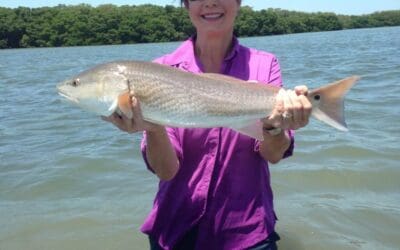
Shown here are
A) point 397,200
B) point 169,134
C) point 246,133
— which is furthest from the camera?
point 397,200

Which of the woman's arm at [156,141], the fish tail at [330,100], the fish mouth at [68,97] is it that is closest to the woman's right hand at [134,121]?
the woman's arm at [156,141]

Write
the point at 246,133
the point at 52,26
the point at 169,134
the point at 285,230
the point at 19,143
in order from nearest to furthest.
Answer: the point at 246,133 → the point at 169,134 → the point at 285,230 → the point at 19,143 → the point at 52,26

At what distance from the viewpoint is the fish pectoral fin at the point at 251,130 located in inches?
133

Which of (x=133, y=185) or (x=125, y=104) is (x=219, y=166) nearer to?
(x=125, y=104)

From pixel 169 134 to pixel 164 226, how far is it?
1.94 feet

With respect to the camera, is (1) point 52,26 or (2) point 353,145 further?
(1) point 52,26

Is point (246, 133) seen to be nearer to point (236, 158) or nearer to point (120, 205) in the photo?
point (236, 158)

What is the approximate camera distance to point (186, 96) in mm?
3393

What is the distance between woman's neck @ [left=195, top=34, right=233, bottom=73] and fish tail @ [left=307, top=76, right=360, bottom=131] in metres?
0.64

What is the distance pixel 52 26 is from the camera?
72.0m

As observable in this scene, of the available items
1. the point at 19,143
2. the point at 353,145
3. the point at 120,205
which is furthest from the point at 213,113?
the point at 19,143

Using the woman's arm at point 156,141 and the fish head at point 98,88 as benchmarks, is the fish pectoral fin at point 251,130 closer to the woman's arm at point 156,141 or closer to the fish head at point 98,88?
the woman's arm at point 156,141

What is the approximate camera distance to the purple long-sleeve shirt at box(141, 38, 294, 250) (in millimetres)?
3539

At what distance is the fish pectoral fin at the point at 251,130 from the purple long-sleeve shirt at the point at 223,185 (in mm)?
162
